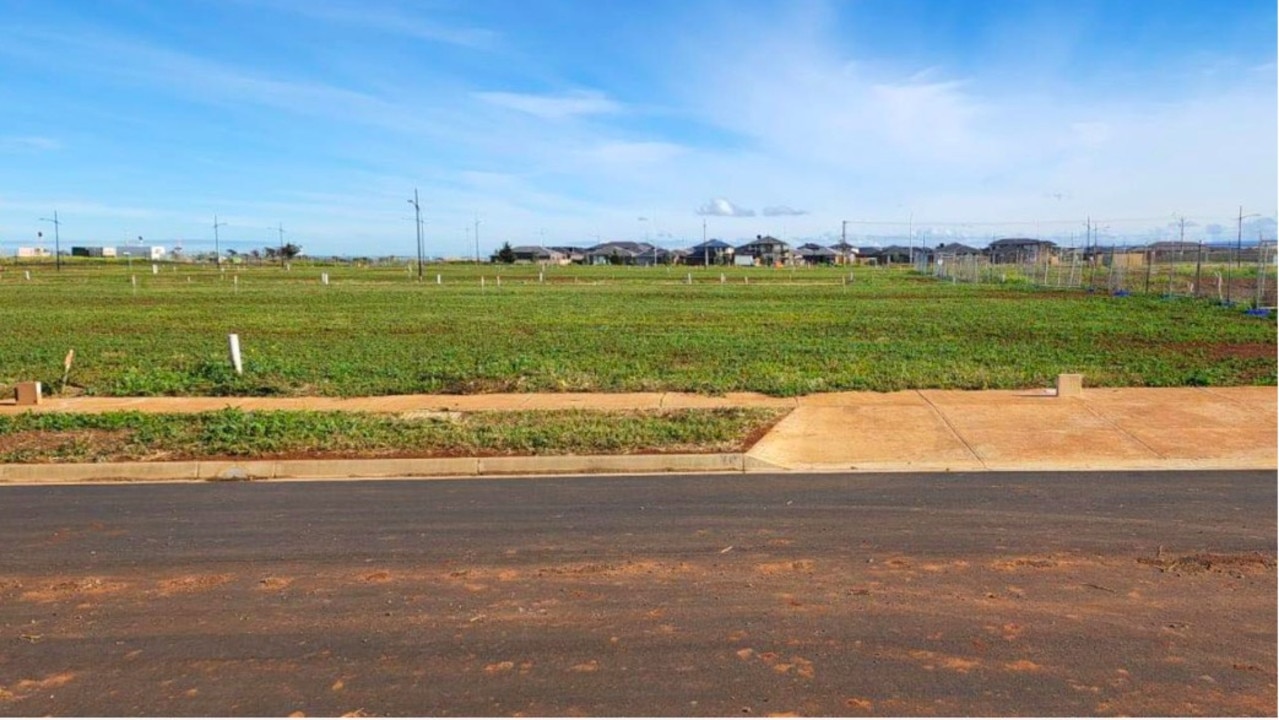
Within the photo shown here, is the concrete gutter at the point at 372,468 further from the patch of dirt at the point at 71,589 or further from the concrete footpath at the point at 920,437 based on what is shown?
the patch of dirt at the point at 71,589

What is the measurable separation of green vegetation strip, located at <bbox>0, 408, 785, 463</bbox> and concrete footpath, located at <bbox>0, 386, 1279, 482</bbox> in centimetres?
36

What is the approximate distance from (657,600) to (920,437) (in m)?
5.26

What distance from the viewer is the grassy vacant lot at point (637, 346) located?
542 inches

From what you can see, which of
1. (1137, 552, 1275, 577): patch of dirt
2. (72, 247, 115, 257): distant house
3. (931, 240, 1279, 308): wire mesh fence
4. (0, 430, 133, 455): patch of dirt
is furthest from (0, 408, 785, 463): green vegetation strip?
(72, 247, 115, 257): distant house

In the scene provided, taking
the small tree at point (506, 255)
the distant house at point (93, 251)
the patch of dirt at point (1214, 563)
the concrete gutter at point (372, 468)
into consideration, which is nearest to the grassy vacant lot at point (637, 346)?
the concrete gutter at point (372, 468)

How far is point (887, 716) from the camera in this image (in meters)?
4.00

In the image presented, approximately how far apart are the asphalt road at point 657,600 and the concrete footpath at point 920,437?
0.80m

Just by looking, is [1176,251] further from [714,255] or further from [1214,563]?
[714,255]

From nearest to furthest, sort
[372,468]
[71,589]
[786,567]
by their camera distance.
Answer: [71,589] → [786,567] → [372,468]

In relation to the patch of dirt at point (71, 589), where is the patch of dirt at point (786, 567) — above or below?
above

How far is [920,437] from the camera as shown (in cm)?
981

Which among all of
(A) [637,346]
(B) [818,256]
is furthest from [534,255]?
(A) [637,346]

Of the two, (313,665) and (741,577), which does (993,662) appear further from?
(313,665)

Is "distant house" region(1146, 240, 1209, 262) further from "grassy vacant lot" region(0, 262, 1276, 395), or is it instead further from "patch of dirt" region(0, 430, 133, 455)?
"patch of dirt" region(0, 430, 133, 455)
